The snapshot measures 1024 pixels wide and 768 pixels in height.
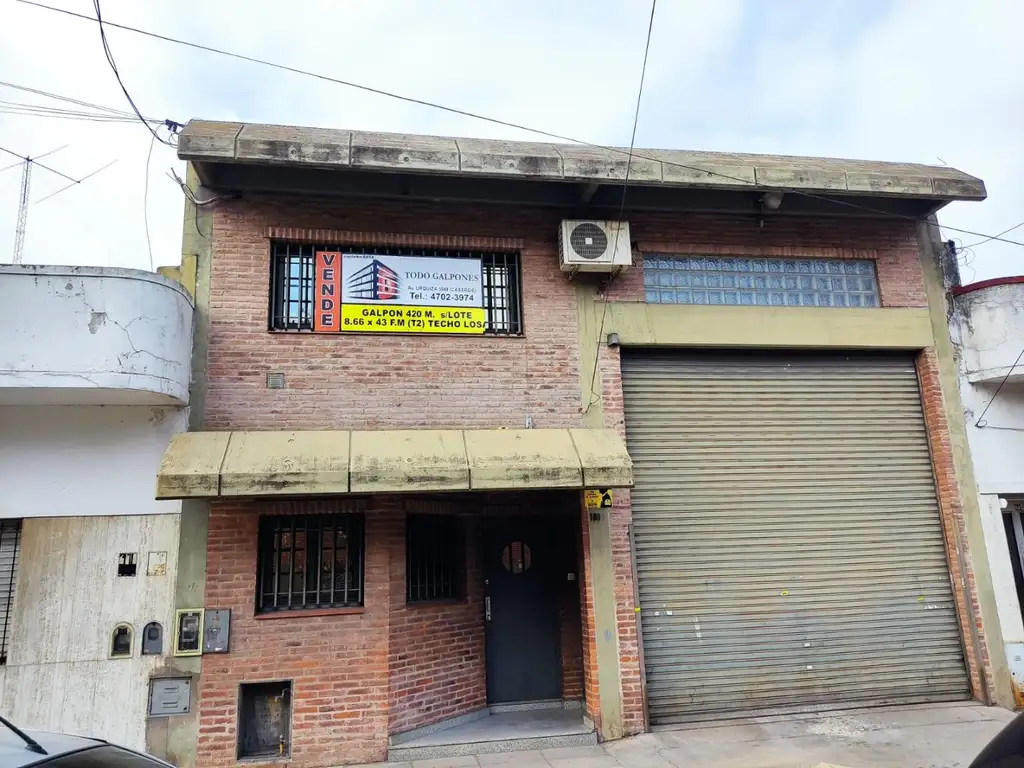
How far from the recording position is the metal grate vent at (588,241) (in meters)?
8.23

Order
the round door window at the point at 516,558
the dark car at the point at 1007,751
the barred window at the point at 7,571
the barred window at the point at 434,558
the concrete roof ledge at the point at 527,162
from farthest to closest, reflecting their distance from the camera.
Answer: the round door window at the point at 516,558, the barred window at the point at 434,558, the concrete roof ledge at the point at 527,162, the barred window at the point at 7,571, the dark car at the point at 1007,751

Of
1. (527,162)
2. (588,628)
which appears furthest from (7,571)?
(527,162)

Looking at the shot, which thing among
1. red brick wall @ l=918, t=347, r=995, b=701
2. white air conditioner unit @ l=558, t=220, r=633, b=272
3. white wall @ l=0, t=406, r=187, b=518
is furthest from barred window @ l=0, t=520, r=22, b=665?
red brick wall @ l=918, t=347, r=995, b=701

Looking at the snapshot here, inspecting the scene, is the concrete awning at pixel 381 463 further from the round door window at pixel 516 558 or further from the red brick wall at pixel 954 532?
the red brick wall at pixel 954 532

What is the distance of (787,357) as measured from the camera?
898 centimetres

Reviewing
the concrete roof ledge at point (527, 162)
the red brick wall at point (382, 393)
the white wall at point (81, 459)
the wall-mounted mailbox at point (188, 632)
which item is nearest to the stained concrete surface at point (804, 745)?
the red brick wall at point (382, 393)

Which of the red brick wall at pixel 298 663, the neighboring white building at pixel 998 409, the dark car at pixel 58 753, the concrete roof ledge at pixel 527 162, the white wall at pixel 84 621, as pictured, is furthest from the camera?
the neighboring white building at pixel 998 409

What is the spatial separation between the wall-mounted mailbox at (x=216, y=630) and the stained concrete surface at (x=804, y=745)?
2.08 m

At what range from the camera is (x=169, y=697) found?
22.3 feet

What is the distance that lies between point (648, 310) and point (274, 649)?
5632mm

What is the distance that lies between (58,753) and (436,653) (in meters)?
5.10

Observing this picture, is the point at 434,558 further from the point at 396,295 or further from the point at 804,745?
the point at 804,745

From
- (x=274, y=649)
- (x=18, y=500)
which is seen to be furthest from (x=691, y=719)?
(x=18, y=500)

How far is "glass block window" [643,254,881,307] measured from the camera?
8820mm
